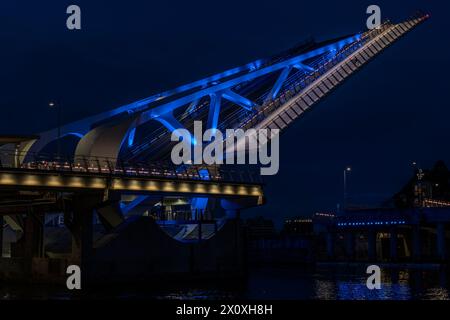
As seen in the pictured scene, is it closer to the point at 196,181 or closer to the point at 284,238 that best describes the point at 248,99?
the point at 196,181

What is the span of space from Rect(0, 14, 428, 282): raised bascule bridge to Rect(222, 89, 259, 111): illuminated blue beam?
91 mm

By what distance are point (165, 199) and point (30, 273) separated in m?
12.5

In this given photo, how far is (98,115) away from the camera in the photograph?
154 ft

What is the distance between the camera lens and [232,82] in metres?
49.3

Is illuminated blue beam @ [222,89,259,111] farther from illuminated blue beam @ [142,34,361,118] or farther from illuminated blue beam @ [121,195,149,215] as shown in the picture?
illuminated blue beam @ [121,195,149,215]

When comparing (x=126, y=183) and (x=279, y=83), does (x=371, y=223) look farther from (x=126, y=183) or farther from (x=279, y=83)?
(x=126, y=183)

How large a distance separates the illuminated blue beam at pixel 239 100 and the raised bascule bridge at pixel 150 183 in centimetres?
9

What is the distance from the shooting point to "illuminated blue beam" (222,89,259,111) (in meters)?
49.2

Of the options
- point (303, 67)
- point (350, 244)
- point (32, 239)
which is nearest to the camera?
point (32, 239)

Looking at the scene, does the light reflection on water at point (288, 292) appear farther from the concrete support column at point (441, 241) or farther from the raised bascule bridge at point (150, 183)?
the concrete support column at point (441, 241)

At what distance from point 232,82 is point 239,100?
1.26 meters

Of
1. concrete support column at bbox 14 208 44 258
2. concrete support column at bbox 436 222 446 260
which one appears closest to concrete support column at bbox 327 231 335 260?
concrete support column at bbox 436 222 446 260

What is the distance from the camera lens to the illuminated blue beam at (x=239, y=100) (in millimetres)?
49188

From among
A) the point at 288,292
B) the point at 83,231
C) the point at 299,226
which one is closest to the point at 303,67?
the point at 288,292
